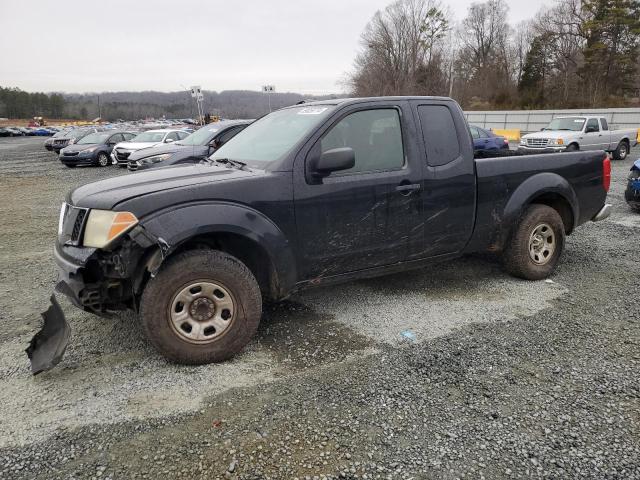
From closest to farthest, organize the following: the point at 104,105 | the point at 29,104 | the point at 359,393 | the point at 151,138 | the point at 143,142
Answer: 1. the point at 359,393
2. the point at 143,142
3. the point at 151,138
4. the point at 29,104
5. the point at 104,105

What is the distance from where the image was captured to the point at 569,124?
57.1 ft

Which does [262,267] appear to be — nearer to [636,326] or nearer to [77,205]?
[77,205]

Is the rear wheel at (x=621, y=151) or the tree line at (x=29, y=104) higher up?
the tree line at (x=29, y=104)

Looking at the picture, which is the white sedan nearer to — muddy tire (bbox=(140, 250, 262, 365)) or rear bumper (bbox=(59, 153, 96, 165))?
rear bumper (bbox=(59, 153, 96, 165))

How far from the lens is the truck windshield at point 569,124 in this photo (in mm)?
17094

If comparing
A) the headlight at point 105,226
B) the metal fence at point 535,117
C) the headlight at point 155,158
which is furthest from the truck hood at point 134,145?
the metal fence at point 535,117

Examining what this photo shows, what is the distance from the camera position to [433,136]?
4.38 metres

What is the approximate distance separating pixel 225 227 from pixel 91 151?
19.6 meters

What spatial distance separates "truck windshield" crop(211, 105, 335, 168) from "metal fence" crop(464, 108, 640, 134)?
27859mm

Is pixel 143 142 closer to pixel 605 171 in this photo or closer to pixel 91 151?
pixel 91 151

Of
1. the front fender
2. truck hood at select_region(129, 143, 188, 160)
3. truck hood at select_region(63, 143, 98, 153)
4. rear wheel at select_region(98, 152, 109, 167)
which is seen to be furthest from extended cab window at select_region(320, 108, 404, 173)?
truck hood at select_region(63, 143, 98, 153)

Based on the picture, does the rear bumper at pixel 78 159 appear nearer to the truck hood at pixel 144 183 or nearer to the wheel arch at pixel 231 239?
the truck hood at pixel 144 183

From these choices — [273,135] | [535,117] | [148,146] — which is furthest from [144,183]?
[535,117]

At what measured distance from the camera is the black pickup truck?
3262 mm
